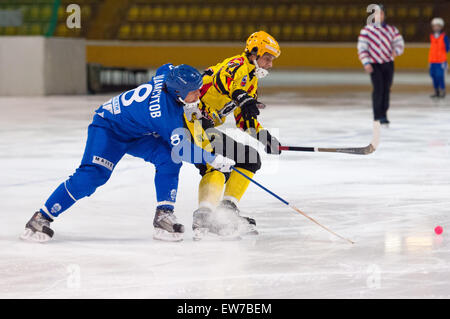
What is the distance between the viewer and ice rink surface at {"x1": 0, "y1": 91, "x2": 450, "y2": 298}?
325 centimetres

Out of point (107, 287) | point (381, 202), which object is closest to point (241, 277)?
point (107, 287)

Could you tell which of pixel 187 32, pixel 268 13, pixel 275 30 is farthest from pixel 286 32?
pixel 187 32

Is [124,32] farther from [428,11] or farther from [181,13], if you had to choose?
[428,11]

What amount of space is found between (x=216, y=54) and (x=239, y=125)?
58.8 feet

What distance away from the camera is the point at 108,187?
5578mm

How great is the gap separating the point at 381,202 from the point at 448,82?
14.9 metres

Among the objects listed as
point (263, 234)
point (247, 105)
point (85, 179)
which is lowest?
point (263, 234)

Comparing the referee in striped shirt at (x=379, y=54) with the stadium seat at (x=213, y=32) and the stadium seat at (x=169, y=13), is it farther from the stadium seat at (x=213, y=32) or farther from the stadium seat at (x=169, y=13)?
the stadium seat at (x=169, y=13)

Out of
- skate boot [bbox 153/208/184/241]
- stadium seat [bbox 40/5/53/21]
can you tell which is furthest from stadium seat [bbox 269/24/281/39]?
skate boot [bbox 153/208/184/241]

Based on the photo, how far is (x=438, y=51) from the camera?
47.6ft

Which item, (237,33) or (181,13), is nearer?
(237,33)

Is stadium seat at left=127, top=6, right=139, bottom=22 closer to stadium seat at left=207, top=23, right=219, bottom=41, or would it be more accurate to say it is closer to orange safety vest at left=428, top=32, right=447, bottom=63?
stadium seat at left=207, top=23, right=219, bottom=41
